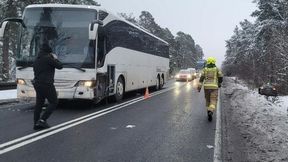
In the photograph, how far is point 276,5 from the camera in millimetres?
53125

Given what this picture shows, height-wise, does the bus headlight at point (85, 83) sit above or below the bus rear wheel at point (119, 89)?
above

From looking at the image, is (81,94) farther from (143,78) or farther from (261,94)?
(261,94)

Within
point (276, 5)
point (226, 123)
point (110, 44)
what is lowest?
point (226, 123)

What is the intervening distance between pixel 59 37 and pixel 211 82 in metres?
5.32

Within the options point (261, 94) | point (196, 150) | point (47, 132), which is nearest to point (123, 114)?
point (47, 132)

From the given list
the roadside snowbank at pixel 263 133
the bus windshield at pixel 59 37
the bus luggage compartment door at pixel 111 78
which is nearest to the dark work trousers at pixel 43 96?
the bus windshield at pixel 59 37

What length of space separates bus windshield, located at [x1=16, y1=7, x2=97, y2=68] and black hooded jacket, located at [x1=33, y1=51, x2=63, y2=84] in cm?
393

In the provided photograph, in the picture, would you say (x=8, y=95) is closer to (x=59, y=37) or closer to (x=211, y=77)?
(x=59, y=37)

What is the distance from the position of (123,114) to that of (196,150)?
5713 millimetres

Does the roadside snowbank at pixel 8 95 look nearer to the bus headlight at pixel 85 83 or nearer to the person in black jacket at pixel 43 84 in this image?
the bus headlight at pixel 85 83

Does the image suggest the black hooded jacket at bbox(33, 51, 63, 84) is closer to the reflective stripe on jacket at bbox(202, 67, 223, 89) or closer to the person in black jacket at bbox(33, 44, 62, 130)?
the person in black jacket at bbox(33, 44, 62, 130)

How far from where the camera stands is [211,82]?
1243 centimetres

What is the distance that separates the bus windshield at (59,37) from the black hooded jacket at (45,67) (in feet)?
12.9

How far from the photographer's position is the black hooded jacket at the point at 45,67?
1026 centimetres
